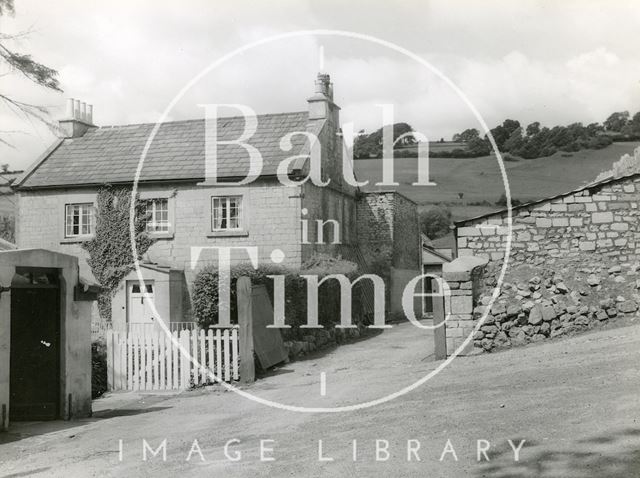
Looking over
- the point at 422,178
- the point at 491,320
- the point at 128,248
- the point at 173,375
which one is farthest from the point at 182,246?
the point at 422,178

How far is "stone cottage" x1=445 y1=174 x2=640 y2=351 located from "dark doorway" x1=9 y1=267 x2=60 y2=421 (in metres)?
7.86

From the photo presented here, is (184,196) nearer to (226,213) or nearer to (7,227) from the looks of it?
(226,213)

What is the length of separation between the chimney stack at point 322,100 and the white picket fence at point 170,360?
41.0ft

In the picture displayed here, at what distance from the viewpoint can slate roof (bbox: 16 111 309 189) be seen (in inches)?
925

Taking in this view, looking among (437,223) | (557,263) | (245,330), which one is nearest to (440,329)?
(557,263)

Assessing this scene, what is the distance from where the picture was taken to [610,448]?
6324 mm

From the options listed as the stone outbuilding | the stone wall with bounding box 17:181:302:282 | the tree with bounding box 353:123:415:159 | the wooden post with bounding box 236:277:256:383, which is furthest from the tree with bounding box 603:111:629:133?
the stone outbuilding

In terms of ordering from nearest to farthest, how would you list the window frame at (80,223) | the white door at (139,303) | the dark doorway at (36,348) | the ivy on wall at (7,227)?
the dark doorway at (36,348) → the white door at (139,303) → the window frame at (80,223) → the ivy on wall at (7,227)

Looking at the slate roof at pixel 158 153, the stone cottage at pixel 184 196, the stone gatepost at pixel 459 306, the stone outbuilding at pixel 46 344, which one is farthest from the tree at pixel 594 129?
the stone outbuilding at pixel 46 344

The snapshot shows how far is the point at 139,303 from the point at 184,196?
4035mm

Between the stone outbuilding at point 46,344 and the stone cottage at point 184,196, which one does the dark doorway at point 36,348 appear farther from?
the stone cottage at point 184,196

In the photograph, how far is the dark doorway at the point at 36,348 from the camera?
1112 centimetres

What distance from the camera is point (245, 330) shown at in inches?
560

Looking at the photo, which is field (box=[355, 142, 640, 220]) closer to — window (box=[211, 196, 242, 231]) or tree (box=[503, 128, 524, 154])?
tree (box=[503, 128, 524, 154])
